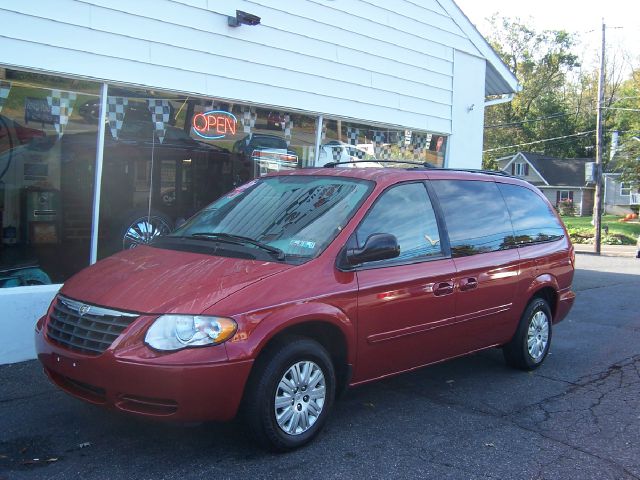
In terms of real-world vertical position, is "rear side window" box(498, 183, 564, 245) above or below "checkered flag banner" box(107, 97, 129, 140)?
below

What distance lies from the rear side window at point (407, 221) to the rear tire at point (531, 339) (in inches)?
59.8

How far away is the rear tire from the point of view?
5648mm

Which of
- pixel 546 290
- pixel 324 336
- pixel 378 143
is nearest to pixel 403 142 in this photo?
pixel 378 143

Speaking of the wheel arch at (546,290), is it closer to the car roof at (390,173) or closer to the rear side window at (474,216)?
the rear side window at (474,216)

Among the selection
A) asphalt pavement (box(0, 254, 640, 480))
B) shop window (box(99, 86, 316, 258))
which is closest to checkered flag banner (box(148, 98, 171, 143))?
shop window (box(99, 86, 316, 258))

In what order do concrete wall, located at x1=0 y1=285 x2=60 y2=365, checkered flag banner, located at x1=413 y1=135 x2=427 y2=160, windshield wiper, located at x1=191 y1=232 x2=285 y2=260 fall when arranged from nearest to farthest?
1. windshield wiper, located at x1=191 y1=232 x2=285 y2=260
2. concrete wall, located at x1=0 y1=285 x2=60 y2=365
3. checkered flag banner, located at x1=413 y1=135 x2=427 y2=160

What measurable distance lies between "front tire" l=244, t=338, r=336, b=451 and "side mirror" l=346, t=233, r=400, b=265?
2.06ft

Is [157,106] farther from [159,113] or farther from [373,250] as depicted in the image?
[373,250]

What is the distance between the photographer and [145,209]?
23.9 feet

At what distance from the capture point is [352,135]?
31.3 feet

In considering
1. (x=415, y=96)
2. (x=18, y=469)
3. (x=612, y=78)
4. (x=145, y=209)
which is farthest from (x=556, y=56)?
(x=18, y=469)

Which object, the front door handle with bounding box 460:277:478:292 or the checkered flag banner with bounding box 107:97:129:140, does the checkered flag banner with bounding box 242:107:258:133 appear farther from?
the front door handle with bounding box 460:277:478:292

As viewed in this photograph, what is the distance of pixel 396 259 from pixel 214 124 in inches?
162

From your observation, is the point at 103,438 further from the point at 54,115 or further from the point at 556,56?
the point at 556,56
